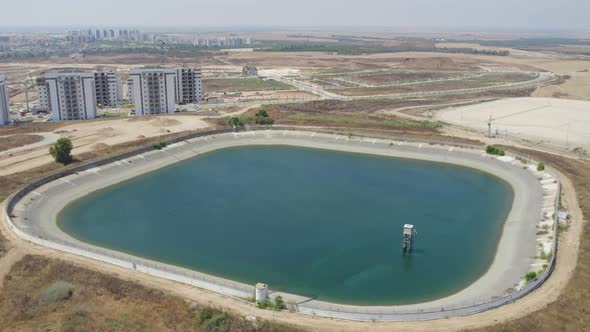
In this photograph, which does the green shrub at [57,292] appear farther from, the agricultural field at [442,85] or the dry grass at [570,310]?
the agricultural field at [442,85]

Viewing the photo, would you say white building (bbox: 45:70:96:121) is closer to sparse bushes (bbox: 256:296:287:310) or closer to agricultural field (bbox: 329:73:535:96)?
agricultural field (bbox: 329:73:535:96)

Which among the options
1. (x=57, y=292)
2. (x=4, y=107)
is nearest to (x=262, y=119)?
(x=4, y=107)

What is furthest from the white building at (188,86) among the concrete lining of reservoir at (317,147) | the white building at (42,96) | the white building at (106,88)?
the concrete lining of reservoir at (317,147)

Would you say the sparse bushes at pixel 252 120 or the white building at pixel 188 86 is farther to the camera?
the white building at pixel 188 86

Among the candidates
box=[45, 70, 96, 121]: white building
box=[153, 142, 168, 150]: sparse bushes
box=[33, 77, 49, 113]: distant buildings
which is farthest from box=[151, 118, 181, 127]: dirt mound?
box=[33, 77, 49, 113]: distant buildings

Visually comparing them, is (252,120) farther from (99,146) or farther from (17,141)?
(17,141)

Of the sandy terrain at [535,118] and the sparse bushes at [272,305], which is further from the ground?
the sandy terrain at [535,118]
